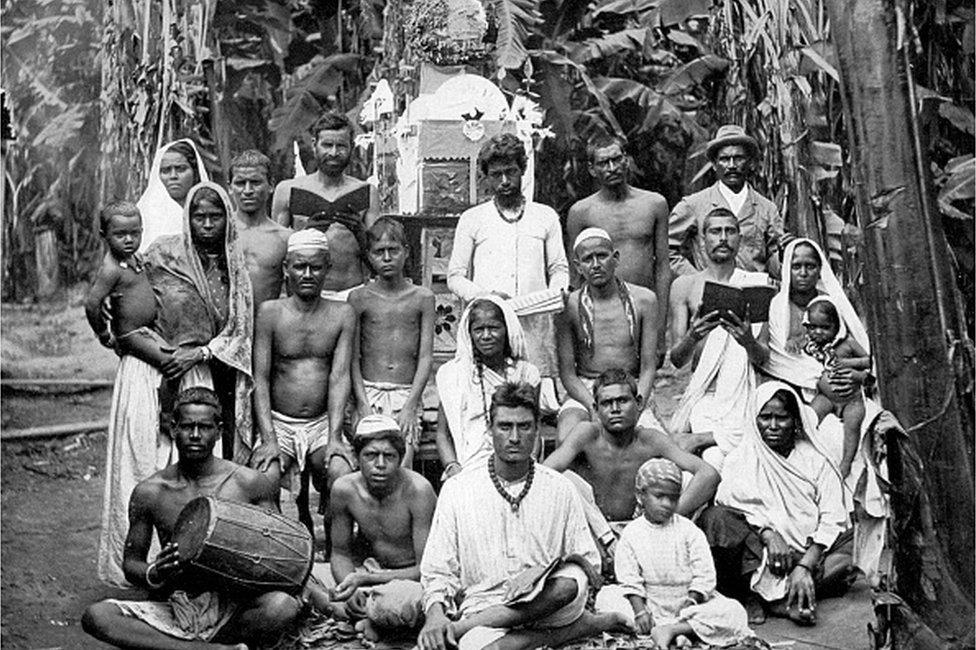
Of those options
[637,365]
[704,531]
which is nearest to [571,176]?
[637,365]

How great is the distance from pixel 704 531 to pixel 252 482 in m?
1.62

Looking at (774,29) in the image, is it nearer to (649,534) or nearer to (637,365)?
(637,365)

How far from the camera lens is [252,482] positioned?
268 inches

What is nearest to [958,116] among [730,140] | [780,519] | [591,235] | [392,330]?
[730,140]

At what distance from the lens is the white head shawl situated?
7.57m

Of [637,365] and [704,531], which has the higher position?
[637,365]

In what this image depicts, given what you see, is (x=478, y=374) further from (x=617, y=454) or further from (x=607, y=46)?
(x=607, y=46)

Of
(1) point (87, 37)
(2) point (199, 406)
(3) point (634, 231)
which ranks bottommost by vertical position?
(2) point (199, 406)

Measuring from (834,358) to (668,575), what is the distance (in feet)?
4.25

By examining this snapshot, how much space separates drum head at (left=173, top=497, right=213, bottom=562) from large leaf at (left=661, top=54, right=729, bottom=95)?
323 cm

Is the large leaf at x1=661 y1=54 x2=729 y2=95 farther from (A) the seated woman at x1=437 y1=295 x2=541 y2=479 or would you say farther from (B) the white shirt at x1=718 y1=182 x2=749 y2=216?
(A) the seated woman at x1=437 y1=295 x2=541 y2=479

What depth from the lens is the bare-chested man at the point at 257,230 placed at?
748 centimetres

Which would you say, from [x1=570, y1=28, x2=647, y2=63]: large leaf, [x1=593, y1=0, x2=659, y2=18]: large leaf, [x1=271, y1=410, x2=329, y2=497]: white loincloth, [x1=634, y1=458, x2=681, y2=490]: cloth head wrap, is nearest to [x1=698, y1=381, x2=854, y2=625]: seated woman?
[x1=634, y1=458, x2=681, y2=490]: cloth head wrap

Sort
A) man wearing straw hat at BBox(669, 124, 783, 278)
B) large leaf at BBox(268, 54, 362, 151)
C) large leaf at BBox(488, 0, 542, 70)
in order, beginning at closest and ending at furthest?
1. man wearing straw hat at BBox(669, 124, 783, 278)
2. large leaf at BBox(488, 0, 542, 70)
3. large leaf at BBox(268, 54, 362, 151)
